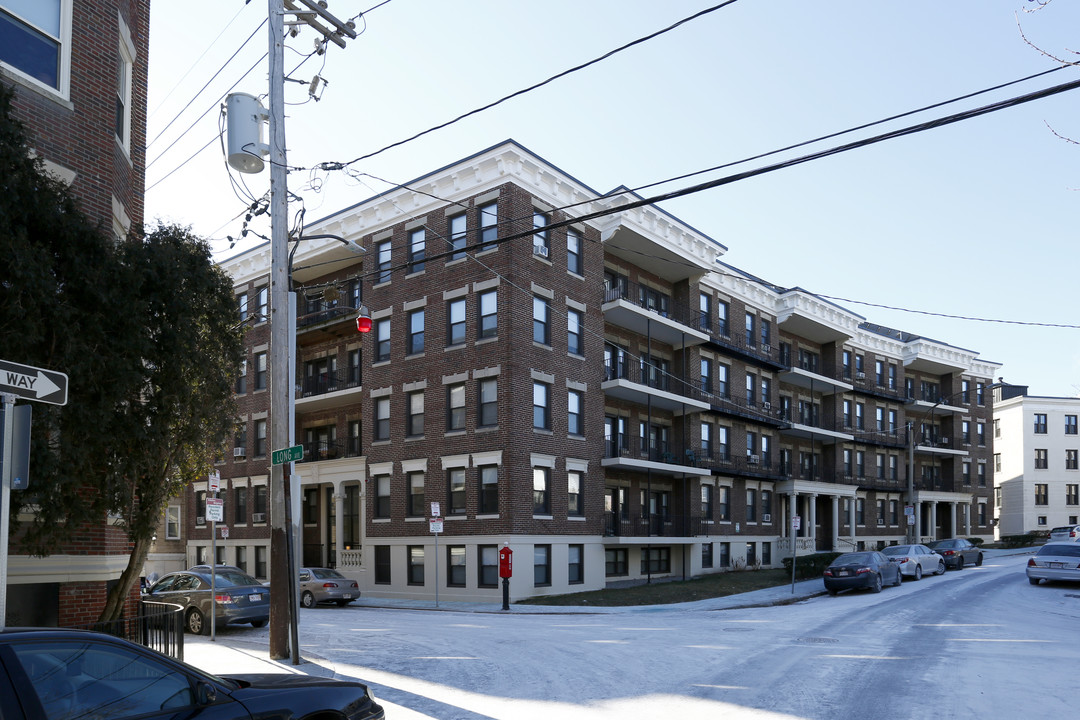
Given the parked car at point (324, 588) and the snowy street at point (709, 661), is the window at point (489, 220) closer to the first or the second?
the parked car at point (324, 588)

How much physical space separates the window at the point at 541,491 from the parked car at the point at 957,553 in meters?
20.2

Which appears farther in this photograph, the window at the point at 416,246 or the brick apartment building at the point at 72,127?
the window at the point at 416,246

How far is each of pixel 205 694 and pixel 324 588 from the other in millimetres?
22414

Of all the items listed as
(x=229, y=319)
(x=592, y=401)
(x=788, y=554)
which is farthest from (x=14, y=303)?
(x=788, y=554)

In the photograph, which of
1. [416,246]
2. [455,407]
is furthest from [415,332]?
[455,407]

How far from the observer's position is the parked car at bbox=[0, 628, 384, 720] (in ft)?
14.9

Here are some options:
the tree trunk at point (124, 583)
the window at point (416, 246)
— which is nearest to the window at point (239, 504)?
the window at point (416, 246)

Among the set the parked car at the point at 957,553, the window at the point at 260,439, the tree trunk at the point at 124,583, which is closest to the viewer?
the tree trunk at the point at 124,583

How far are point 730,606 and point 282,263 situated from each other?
1691 cm

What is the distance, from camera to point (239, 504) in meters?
41.8

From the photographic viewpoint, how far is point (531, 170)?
31.0 m

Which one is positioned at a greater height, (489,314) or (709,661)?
(489,314)

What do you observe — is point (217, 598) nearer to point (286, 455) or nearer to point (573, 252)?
point (286, 455)

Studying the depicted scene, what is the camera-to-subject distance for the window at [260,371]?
41000mm
